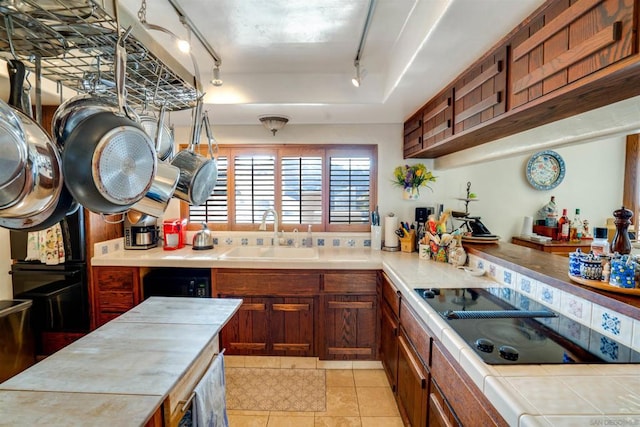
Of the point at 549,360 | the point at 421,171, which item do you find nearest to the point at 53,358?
the point at 549,360

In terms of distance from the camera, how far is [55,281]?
2.36m

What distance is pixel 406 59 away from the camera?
1.64 meters

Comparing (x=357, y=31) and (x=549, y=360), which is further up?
(x=357, y=31)

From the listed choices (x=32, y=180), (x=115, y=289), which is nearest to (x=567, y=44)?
(x=32, y=180)

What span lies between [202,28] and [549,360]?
2.25 metres

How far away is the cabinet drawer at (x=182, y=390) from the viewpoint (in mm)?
985

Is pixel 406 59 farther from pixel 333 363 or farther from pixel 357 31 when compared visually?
pixel 333 363

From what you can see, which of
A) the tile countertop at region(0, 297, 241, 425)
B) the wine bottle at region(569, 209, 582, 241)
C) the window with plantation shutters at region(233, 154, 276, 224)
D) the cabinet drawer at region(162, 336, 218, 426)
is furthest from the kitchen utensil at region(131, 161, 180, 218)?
the wine bottle at region(569, 209, 582, 241)

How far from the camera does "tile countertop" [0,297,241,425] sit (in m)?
0.77

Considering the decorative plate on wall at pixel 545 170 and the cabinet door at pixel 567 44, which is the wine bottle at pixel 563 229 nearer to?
the decorative plate on wall at pixel 545 170

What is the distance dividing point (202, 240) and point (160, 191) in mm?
1633

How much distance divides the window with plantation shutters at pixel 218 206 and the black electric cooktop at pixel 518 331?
2154mm

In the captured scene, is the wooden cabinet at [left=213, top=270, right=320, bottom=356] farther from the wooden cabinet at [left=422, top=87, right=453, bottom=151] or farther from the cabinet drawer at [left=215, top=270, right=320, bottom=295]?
the wooden cabinet at [left=422, top=87, right=453, bottom=151]

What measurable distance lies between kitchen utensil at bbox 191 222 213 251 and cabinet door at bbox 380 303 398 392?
1.70m
